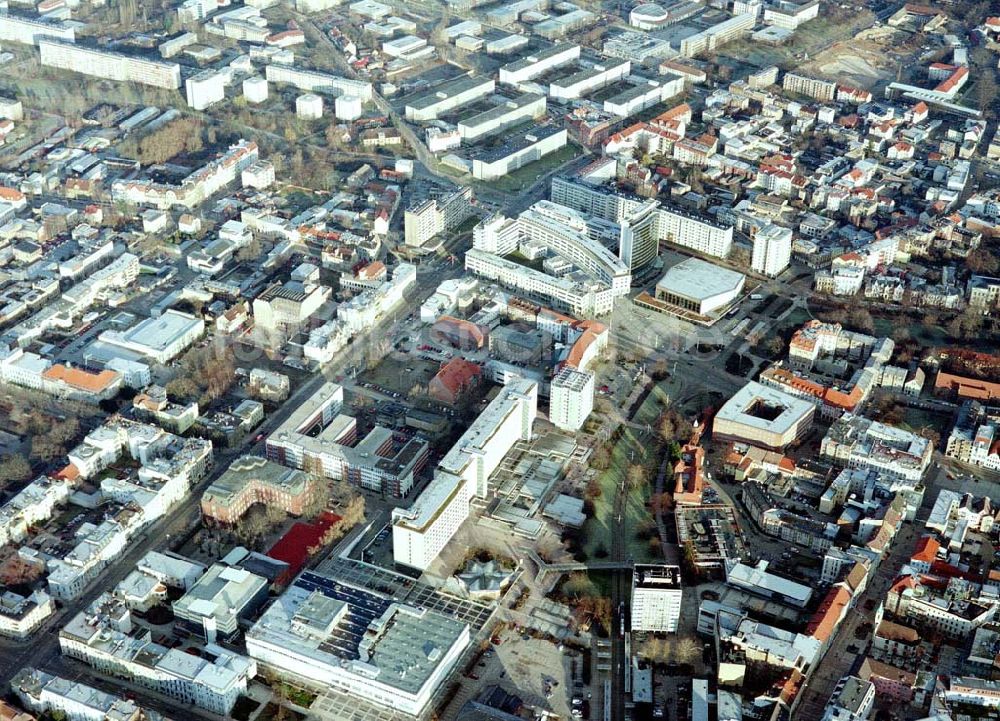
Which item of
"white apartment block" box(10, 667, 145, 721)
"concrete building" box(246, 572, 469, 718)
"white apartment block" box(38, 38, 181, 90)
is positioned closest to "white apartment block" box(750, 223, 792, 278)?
"concrete building" box(246, 572, 469, 718)

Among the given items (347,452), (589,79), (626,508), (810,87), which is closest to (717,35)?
(810,87)

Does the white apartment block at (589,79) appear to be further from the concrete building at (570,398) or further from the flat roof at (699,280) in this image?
the concrete building at (570,398)

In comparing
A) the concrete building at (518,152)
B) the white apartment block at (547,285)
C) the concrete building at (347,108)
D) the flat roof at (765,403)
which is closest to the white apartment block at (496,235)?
the white apartment block at (547,285)

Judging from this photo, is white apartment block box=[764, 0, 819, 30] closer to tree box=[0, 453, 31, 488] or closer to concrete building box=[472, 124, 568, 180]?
concrete building box=[472, 124, 568, 180]

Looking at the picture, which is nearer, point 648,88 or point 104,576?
point 104,576

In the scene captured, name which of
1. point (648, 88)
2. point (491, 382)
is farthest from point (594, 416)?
point (648, 88)

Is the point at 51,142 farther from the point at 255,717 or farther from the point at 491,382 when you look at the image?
the point at 255,717
